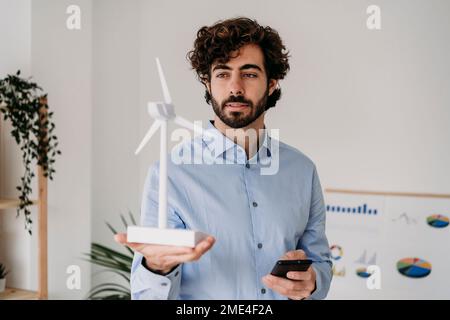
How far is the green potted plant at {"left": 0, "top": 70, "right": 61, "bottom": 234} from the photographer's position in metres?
1.77

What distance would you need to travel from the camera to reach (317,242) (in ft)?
3.95

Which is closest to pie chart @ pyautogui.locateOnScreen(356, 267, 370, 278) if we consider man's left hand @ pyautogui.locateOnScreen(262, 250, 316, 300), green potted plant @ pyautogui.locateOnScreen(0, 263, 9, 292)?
man's left hand @ pyautogui.locateOnScreen(262, 250, 316, 300)

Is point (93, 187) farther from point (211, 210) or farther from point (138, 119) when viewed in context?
point (211, 210)

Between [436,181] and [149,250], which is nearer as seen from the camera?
[149,250]

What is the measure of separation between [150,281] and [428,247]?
134 cm

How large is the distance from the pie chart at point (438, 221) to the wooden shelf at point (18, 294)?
1.55 metres

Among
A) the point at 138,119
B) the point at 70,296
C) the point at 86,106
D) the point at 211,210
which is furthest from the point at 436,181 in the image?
the point at 70,296

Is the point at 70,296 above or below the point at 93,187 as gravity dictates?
below

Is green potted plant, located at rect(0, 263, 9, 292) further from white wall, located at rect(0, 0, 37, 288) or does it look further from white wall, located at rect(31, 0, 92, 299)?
white wall, located at rect(31, 0, 92, 299)

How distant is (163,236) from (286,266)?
28 cm

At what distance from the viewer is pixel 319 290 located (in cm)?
114

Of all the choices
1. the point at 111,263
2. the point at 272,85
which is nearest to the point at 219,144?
the point at 272,85

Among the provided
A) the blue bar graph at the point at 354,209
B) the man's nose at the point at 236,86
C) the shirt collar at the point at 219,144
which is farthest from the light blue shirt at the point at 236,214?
the blue bar graph at the point at 354,209
